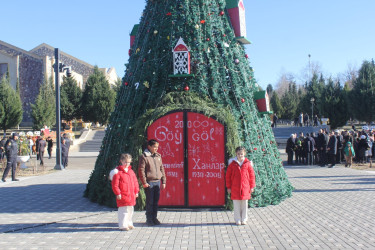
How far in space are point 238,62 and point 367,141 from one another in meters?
12.1

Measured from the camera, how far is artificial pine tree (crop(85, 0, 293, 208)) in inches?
332

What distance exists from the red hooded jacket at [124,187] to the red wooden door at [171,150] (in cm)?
157

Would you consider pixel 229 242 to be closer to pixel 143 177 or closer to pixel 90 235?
pixel 143 177

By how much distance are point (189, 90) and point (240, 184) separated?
9.23 ft

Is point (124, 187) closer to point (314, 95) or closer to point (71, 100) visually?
point (71, 100)

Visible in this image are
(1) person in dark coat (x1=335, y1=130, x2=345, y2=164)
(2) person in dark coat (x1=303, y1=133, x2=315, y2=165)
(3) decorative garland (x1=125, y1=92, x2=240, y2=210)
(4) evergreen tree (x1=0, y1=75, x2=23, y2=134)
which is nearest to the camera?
(3) decorative garland (x1=125, y1=92, x2=240, y2=210)

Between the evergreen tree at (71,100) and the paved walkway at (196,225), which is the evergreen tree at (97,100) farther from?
the paved walkway at (196,225)

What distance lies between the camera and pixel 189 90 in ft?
28.7

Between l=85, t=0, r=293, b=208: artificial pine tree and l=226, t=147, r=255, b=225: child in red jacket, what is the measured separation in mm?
1058

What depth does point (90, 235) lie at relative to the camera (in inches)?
254

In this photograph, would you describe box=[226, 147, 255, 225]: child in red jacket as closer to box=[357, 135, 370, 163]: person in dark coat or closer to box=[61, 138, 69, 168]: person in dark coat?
box=[357, 135, 370, 163]: person in dark coat

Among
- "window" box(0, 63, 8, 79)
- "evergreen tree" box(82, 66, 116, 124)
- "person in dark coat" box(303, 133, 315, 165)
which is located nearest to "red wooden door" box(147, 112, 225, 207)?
"person in dark coat" box(303, 133, 315, 165)

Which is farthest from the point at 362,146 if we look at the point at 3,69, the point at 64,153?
the point at 3,69

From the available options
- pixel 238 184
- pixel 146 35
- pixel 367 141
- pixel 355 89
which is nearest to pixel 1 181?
pixel 146 35
